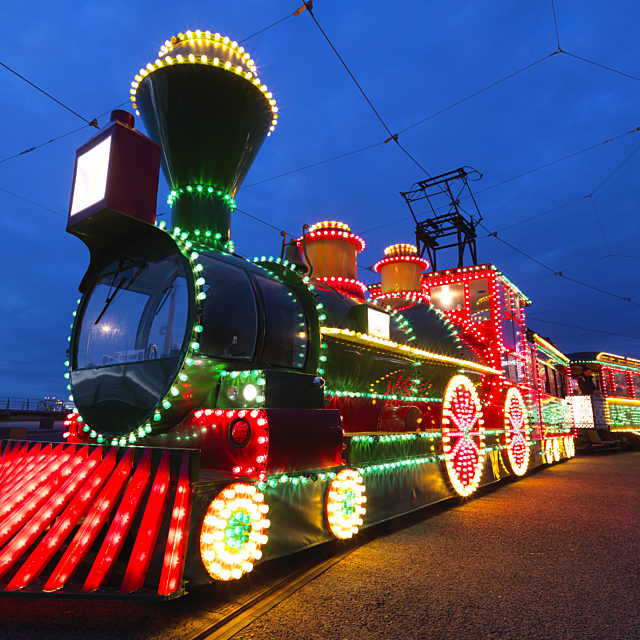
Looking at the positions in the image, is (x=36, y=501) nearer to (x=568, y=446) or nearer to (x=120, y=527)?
(x=120, y=527)

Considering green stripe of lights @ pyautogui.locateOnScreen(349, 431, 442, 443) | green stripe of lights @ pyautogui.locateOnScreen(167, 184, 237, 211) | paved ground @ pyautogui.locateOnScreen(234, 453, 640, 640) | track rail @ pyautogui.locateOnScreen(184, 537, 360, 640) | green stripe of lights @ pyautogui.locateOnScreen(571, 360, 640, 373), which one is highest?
green stripe of lights @ pyautogui.locateOnScreen(571, 360, 640, 373)

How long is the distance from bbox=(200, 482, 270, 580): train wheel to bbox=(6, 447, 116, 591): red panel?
0.65 m

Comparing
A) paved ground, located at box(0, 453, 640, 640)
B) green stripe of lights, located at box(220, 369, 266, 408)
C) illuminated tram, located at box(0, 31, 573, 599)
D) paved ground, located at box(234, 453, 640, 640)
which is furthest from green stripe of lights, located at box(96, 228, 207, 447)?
paved ground, located at box(234, 453, 640, 640)

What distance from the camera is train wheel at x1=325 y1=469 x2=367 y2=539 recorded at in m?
→ 3.59

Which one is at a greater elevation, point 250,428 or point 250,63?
point 250,63

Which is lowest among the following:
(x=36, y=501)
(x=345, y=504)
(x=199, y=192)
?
(x=345, y=504)

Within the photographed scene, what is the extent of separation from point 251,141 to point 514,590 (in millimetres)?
4366

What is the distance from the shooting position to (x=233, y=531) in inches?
102

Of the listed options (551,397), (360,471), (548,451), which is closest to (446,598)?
(360,471)

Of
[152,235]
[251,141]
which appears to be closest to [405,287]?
[251,141]

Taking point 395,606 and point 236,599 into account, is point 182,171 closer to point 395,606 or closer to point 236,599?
point 236,599

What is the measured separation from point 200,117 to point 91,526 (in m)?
3.52

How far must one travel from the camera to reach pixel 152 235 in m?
3.40

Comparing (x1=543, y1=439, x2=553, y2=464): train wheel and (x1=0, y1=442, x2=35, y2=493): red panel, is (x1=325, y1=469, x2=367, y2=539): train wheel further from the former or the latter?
(x1=543, y1=439, x2=553, y2=464): train wheel
